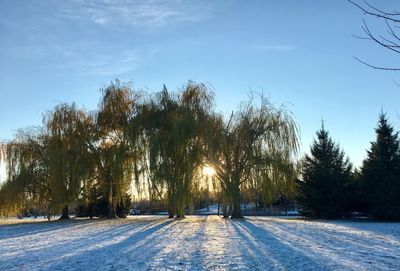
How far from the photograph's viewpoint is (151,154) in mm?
26312

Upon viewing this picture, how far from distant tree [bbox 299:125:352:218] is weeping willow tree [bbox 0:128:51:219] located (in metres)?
17.8

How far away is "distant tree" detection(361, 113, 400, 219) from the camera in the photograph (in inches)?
969

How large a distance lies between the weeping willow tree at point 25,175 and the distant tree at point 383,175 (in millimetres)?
21256

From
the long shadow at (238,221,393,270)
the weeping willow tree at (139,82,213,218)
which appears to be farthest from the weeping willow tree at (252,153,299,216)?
the long shadow at (238,221,393,270)

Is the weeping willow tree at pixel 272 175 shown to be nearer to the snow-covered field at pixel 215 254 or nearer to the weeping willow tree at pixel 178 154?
the weeping willow tree at pixel 178 154

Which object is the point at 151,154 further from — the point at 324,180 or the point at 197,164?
the point at 324,180

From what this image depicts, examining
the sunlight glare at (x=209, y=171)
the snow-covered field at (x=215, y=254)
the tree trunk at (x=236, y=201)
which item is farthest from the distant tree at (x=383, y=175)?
the snow-covered field at (x=215, y=254)

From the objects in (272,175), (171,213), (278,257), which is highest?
(272,175)

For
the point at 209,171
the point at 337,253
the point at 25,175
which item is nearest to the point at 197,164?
the point at 209,171

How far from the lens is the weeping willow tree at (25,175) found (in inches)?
1180

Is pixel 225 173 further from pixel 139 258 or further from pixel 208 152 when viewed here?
pixel 139 258

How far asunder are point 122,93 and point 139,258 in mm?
23598

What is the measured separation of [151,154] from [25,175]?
10411 mm

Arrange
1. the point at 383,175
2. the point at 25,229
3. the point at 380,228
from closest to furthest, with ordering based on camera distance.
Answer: the point at 380,228, the point at 25,229, the point at 383,175
